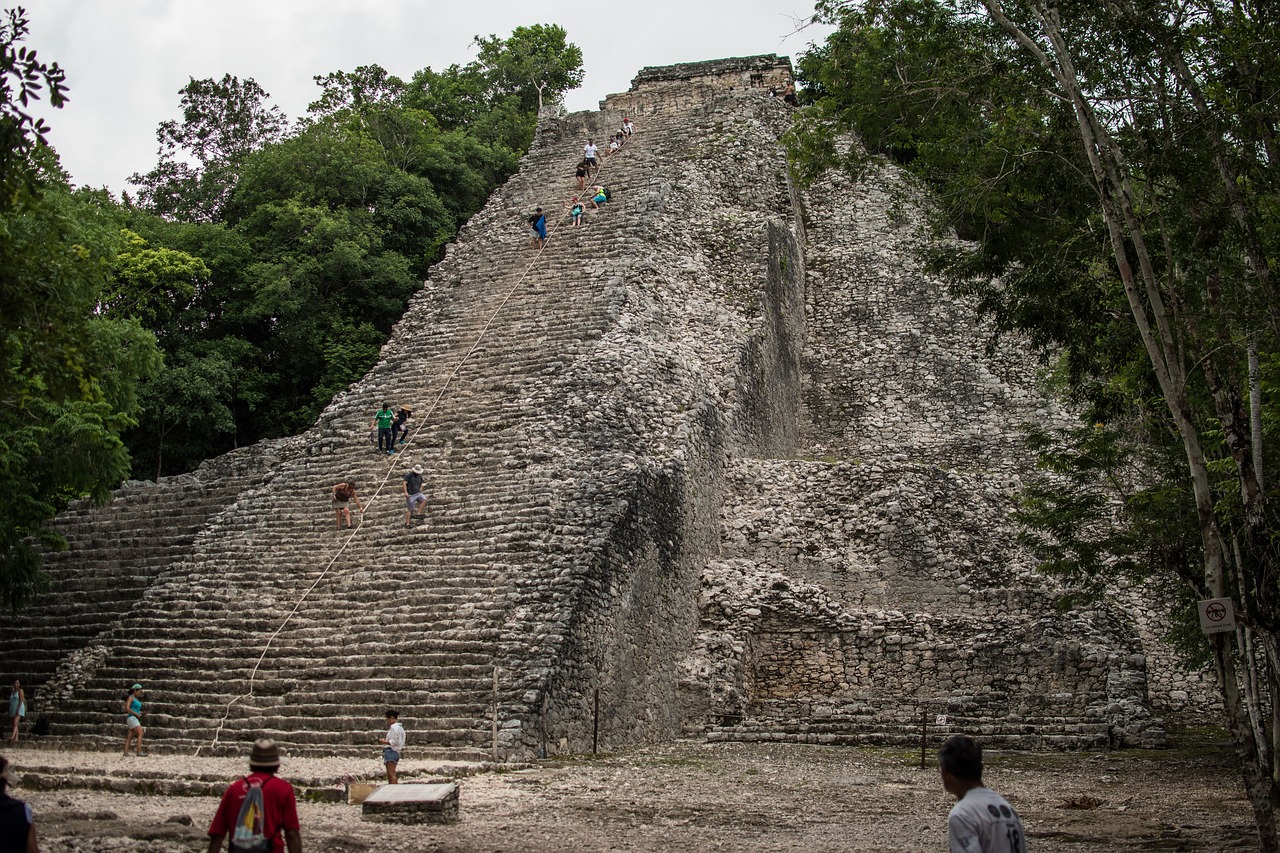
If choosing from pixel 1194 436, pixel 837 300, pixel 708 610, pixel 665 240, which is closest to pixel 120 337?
pixel 708 610

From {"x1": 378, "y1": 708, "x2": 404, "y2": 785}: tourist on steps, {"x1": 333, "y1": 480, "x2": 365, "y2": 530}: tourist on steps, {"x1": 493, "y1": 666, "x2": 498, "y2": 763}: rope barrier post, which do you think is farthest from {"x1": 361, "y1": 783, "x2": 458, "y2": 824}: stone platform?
{"x1": 333, "y1": 480, "x2": 365, "y2": 530}: tourist on steps

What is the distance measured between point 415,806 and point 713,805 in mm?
2153

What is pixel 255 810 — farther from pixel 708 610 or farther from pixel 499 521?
Answer: pixel 708 610

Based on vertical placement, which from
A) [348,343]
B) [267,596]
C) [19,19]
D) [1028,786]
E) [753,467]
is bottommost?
[1028,786]

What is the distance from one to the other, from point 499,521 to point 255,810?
27.7 feet

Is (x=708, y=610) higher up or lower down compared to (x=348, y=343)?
lower down

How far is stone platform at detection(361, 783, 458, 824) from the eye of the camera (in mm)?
7562

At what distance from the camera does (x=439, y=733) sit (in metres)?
10.4

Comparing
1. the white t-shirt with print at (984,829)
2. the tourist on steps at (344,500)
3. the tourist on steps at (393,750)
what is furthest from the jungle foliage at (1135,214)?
the tourist on steps at (344,500)

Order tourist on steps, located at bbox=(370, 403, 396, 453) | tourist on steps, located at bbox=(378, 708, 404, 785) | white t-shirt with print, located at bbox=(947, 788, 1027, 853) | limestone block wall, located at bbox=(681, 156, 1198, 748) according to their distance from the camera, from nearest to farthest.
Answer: white t-shirt with print, located at bbox=(947, 788, 1027, 853)
tourist on steps, located at bbox=(378, 708, 404, 785)
limestone block wall, located at bbox=(681, 156, 1198, 748)
tourist on steps, located at bbox=(370, 403, 396, 453)

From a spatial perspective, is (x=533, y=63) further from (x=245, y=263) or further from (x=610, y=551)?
(x=610, y=551)

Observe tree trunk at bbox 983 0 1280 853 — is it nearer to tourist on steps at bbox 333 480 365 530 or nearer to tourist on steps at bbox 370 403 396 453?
tourist on steps at bbox 333 480 365 530

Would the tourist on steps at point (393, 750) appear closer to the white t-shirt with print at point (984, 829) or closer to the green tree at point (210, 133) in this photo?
the white t-shirt with print at point (984, 829)

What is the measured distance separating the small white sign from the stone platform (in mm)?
4702
